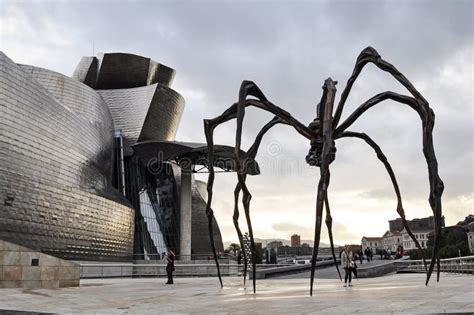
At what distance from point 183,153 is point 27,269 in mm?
27475

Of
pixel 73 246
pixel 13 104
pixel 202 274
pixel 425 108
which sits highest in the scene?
pixel 13 104

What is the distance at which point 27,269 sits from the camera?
44.3 ft

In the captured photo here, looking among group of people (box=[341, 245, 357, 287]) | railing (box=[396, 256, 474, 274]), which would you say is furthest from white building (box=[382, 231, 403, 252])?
group of people (box=[341, 245, 357, 287])

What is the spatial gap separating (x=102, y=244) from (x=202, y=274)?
11.8 meters

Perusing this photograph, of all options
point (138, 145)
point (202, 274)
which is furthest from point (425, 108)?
point (138, 145)

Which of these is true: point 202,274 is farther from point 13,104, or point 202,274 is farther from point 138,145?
point 138,145

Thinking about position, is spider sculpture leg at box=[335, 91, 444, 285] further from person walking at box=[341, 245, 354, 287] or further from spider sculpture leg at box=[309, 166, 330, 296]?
person walking at box=[341, 245, 354, 287]

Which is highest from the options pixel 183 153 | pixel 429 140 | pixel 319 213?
pixel 183 153

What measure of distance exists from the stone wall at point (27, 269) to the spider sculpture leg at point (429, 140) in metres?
11.1

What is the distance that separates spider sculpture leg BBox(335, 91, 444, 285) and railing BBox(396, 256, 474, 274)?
9.59 meters

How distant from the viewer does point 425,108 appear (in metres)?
7.63

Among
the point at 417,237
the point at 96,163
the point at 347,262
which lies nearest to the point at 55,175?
the point at 96,163

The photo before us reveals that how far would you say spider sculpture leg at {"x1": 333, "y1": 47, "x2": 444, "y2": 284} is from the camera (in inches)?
270

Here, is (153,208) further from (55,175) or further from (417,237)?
(417,237)
